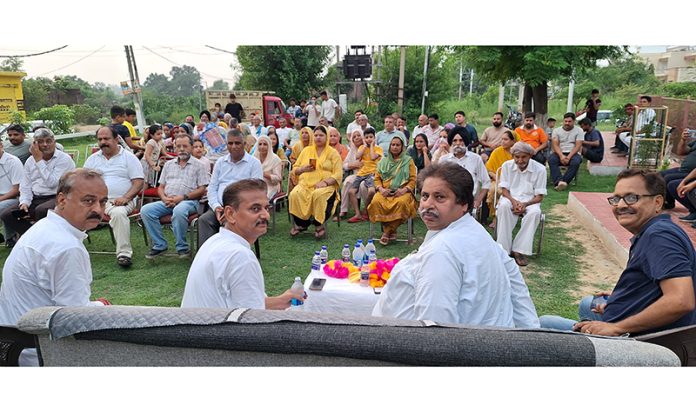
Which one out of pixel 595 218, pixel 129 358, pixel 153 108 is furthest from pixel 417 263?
pixel 153 108

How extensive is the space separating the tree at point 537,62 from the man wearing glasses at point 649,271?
30.4ft

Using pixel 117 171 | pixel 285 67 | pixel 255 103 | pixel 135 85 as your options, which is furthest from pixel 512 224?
pixel 285 67

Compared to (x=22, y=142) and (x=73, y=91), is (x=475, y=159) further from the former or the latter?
(x=73, y=91)

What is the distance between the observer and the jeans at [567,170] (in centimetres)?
951

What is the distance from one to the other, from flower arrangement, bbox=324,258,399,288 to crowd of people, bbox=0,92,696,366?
3.14 ft

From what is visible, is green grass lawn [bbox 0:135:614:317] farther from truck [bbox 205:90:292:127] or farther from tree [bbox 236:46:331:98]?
tree [bbox 236:46:331:98]

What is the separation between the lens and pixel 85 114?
93.1 ft

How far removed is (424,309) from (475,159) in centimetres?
476

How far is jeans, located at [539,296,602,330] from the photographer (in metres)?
2.74

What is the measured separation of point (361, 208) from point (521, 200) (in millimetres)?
2874

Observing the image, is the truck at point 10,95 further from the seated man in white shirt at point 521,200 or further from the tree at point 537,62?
the seated man in white shirt at point 521,200

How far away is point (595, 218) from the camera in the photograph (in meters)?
6.59

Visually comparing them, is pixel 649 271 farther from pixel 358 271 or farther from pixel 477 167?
pixel 477 167

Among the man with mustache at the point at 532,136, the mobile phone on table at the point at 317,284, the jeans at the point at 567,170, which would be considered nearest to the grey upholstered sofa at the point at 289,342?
the mobile phone on table at the point at 317,284
